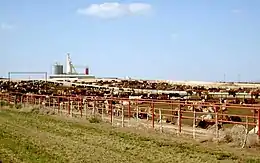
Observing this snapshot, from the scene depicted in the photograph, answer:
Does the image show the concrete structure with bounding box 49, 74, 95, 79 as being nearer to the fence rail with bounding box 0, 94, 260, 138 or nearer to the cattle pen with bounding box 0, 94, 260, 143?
the cattle pen with bounding box 0, 94, 260, 143

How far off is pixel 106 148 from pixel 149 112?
9941 mm

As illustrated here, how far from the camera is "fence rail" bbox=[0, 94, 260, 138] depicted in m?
21.8

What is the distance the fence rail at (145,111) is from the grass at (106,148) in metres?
1.53

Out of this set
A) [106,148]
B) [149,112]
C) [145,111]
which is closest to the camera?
[106,148]

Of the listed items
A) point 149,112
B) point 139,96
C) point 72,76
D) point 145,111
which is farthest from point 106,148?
point 72,76

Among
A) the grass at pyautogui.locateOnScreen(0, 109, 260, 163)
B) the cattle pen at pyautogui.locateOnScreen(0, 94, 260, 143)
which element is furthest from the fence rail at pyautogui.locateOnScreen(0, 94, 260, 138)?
the grass at pyautogui.locateOnScreen(0, 109, 260, 163)

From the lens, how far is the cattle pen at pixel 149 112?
2091 cm

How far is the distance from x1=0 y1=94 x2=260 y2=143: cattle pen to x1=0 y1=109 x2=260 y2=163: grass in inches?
59.3

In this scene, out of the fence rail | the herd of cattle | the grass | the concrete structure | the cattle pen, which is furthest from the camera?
the concrete structure

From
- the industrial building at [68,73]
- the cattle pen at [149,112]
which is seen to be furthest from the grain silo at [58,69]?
the cattle pen at [149,112]

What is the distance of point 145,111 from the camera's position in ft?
96.6

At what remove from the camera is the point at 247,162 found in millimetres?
14633

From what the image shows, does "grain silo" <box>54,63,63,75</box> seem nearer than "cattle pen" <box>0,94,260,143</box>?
No

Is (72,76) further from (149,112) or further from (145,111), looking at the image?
(149,112)
